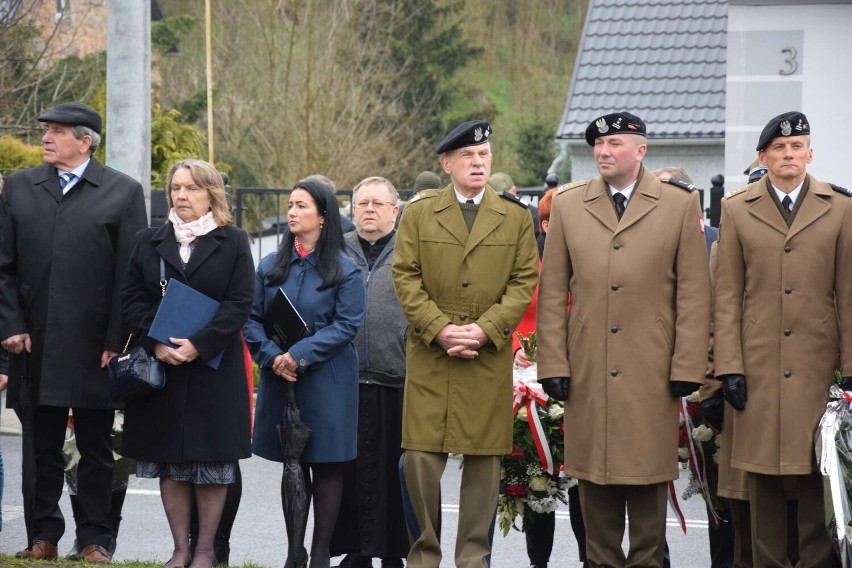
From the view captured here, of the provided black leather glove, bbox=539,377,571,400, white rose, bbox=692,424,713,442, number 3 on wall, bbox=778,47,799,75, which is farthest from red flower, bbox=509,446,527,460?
number 3 on wall, bbox=778,47,799,75

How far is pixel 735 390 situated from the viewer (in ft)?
18.8

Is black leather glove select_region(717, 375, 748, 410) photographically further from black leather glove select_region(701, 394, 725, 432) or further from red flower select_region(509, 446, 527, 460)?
red flower select_region(509, 446, 527, 460)

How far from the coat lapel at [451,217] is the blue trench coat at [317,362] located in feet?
2.34

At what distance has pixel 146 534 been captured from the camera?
8.04 m

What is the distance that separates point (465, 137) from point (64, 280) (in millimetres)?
2093

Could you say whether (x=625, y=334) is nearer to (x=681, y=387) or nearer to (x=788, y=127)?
(x=681, y=387)

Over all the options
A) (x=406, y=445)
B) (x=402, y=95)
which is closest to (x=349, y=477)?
(x=406, y=445)

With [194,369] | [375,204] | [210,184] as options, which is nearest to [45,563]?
[194,369]

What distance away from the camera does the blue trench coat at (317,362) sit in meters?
6.37

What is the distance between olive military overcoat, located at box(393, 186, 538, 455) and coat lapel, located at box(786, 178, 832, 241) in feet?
3.68

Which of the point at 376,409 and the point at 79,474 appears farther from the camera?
the point at 376,409

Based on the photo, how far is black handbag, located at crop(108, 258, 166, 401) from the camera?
240 inches

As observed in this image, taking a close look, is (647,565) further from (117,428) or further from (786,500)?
(117,428)

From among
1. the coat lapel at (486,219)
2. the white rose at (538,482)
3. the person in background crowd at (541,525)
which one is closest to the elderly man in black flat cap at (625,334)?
the coat lapel at (486,219)
